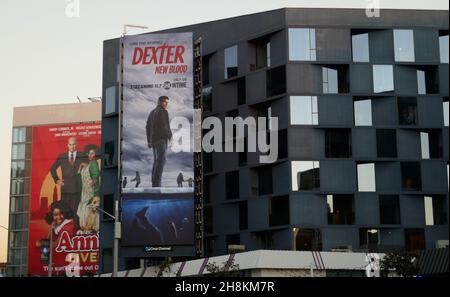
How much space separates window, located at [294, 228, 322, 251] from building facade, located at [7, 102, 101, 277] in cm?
10483

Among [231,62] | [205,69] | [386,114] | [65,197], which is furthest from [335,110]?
[65,197]

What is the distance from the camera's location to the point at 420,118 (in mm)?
76438

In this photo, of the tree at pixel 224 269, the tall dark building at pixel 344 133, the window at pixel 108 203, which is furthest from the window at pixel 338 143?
the window at pixel 108 203

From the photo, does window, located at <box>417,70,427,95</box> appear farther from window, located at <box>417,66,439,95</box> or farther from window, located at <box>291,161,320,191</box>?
window, located at <box>291,161,320,191</box>

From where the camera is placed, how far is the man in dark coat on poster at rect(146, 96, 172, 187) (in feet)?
247

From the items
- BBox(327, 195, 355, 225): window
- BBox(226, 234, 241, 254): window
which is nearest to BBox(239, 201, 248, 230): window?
BBox(226, 234, 241, 254): window

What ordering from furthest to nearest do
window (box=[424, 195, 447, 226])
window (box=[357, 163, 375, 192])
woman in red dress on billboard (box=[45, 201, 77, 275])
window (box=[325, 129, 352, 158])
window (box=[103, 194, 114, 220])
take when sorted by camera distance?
woman in red dress on billboard (box=[45, 201, 77, 275]) < window (box=[103, 194, 114, 220]) < window (box=[424, 195, 447, 226]) < window (box=[325, 129, 352, 158]) < window (box=[357, 163, 375, 192])

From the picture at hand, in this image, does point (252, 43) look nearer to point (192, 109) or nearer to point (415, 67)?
point (192, 109)

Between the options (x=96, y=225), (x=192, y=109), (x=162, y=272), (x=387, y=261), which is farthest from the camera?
(x=96, y=225)

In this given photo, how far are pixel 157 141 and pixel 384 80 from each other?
23223mm

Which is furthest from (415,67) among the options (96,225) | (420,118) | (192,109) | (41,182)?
(41,182)

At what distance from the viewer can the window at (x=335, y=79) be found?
251 feet

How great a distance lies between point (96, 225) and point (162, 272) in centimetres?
9764

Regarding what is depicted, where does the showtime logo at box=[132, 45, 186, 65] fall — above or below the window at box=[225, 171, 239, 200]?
above
